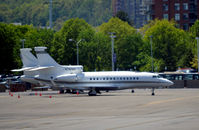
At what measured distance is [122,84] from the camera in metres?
62.9

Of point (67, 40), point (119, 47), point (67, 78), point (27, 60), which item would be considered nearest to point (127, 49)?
point (119, 47)

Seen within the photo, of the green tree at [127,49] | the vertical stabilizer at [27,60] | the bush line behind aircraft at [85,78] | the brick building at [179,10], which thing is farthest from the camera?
the brick building at [179,10]

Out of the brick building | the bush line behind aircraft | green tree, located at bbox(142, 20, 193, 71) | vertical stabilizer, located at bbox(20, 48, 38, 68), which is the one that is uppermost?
the brick building

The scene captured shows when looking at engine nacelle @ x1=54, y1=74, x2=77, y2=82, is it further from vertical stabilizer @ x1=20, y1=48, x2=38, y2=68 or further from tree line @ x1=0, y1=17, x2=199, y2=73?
tree line @ x1=0, y1=17, x2=199, y2=73

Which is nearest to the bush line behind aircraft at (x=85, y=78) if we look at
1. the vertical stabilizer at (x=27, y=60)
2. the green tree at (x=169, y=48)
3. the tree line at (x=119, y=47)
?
the vertical stabilizer at (x=27, y=60)

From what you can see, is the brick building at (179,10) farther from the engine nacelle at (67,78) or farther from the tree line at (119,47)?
the engine nacelle at (67,78)

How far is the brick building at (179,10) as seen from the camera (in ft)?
520

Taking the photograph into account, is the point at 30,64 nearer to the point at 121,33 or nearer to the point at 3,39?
the point at 3,39

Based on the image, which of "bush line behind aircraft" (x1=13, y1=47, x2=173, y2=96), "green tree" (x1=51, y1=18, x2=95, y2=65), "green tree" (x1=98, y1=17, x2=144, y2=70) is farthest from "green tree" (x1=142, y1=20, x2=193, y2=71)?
"bush line behind aircraft" (x1=13, y1=47, x2=173, y2=96)

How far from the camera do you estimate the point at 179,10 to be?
15900cm

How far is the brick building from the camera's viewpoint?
15850 centimetres

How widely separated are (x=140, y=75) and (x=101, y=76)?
540cm

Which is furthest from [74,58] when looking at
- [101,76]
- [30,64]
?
[101,76]

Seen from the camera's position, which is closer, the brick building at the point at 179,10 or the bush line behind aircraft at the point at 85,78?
Result: the bush line behind aircraft at the point at 85,78
